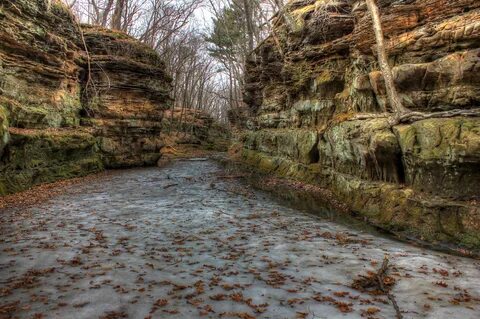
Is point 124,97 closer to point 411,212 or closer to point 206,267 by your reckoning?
point 206,267

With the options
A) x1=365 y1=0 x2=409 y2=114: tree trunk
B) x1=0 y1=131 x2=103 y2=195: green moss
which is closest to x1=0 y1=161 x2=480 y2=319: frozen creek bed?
x1=0 y1=131 x2=103 y2=195: green moss

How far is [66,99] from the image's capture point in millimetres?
17781

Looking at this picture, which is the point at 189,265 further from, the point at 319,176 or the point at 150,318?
the point at 319,176

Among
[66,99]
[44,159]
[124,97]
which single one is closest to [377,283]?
[44,159]

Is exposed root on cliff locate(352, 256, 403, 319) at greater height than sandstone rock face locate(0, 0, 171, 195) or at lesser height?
lesser

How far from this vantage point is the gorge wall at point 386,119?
802 centimetres

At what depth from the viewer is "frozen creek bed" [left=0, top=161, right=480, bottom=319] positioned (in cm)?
445

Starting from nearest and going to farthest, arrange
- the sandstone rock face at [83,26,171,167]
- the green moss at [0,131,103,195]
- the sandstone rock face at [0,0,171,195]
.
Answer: the green moss at [0,131,103,195]
the sandstone rock face at [0,0,171,195]
the sandstone rock face at [83,26,171,167]

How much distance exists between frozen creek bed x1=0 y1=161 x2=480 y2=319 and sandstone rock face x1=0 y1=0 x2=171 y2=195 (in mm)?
4642

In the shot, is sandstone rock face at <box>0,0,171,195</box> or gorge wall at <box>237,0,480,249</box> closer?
gorge wall at <box>237,0,480,249</box>

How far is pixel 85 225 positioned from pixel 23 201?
12.8ft

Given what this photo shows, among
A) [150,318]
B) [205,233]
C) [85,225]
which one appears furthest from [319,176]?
[150,318]

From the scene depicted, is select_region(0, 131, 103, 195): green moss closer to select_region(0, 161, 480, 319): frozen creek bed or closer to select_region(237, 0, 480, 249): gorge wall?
select_region(0, 161, 480, 319): frozen creek bed

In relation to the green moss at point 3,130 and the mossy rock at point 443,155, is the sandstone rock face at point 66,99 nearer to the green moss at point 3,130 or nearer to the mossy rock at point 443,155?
the green moss at point 3,130
